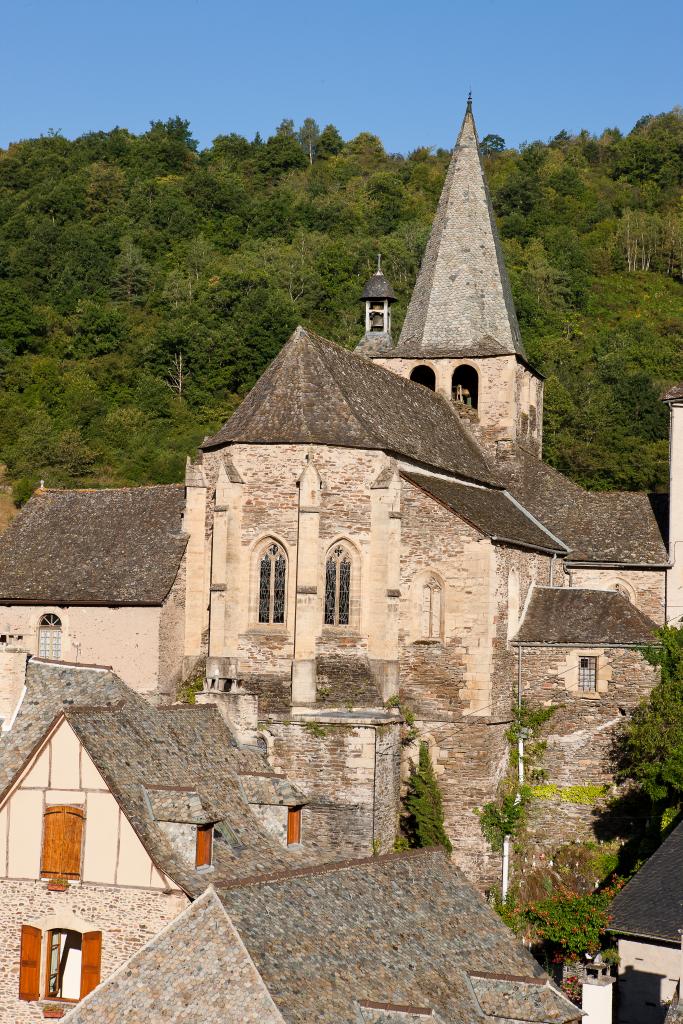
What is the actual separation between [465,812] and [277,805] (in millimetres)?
10151

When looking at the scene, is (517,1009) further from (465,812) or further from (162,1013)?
(465,812)

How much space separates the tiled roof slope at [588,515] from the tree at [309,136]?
79545mm

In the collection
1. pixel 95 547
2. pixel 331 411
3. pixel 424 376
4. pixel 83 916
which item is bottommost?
pixel 83 916

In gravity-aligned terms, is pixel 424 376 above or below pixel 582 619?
above

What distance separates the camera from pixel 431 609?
33.2m

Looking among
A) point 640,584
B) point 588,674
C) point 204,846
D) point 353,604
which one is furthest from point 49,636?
point 204,846

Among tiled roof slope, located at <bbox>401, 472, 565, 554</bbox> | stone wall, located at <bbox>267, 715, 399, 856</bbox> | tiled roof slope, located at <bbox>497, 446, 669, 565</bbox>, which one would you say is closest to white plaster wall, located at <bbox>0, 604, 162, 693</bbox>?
stone wall, located at <bbox>267, 715, 399, 856</bbox>

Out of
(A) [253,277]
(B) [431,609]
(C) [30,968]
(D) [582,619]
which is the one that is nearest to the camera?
(C) [30,968]

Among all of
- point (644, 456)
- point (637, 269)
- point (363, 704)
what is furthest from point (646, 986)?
point (637, 269)

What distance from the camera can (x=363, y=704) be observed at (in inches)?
1236

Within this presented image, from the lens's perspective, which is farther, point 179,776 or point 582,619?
point 582,619

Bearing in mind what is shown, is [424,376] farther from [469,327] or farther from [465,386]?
[469,327]

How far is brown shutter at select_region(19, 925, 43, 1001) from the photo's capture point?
1962cm

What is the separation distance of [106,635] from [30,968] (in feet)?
52.3
